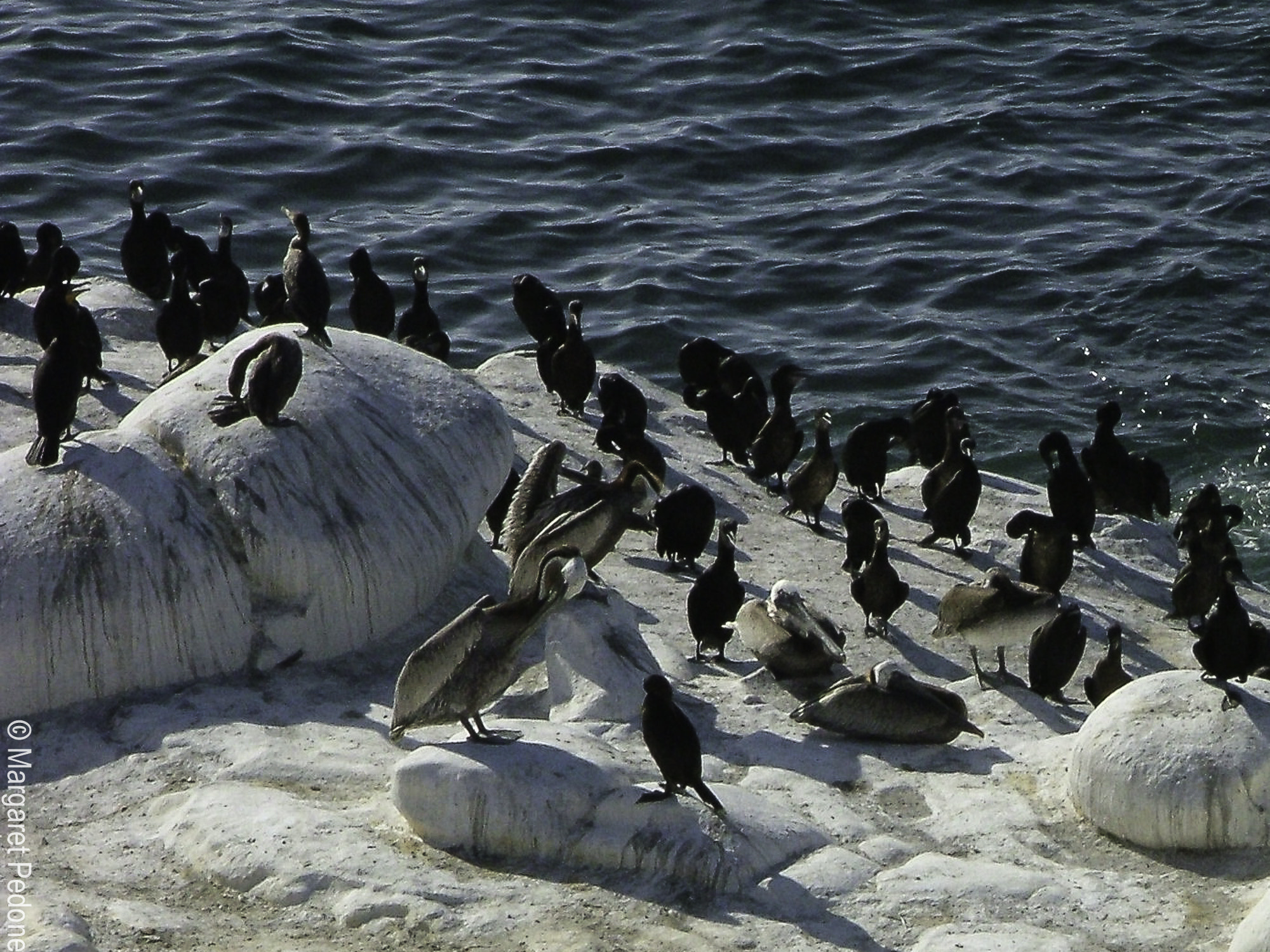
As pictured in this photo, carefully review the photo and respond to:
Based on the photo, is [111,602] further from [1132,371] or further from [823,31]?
[823,31]

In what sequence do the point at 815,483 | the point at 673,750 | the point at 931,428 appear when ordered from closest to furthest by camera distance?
1. the point at 673,750
2. the point at 815,483
3. the point at 931,428

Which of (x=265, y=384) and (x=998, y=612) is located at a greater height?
(x=265, y=384)

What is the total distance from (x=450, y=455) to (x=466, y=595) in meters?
0.80

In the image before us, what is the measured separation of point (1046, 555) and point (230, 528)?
516 centimetres

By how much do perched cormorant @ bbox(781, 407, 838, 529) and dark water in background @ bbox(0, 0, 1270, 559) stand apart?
4574 mm

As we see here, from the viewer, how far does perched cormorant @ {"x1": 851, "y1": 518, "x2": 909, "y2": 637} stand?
10844 mm

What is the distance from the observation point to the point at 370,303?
599 inches

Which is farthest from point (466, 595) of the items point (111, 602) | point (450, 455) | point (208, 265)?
point (208, 265)

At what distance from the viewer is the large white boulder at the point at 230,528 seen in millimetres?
9094

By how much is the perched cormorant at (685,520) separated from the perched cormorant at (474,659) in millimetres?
3123

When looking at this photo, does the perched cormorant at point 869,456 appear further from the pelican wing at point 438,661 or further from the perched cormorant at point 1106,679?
the pelican wing at point 438,661

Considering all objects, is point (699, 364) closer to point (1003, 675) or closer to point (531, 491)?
point (531, 491)

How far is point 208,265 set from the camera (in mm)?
15922

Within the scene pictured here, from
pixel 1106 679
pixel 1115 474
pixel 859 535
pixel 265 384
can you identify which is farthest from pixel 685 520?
pixel 1115 474
